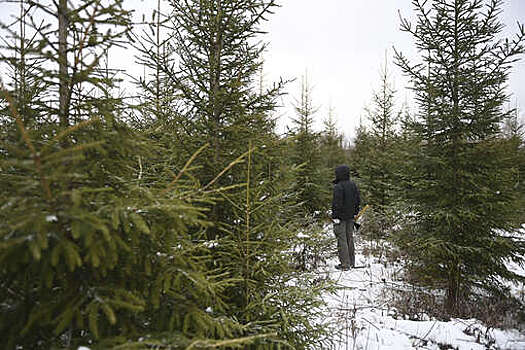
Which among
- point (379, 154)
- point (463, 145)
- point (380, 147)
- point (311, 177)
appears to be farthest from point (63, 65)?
point (380, 147)

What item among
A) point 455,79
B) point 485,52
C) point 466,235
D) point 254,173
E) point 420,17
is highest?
point 420,17

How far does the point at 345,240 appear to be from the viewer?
304 inches

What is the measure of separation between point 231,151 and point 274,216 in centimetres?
101

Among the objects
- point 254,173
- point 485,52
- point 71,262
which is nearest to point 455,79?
point 485,52

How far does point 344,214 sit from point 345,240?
27.6 inches

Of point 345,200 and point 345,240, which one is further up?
point 345,200

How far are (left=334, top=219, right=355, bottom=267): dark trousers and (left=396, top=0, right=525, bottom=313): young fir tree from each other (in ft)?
6.92

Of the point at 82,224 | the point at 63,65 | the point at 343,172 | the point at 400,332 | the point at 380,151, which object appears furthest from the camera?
the point at 380,151

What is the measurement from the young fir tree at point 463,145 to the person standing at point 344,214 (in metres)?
2.08

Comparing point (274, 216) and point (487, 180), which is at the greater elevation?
point (487, 180)

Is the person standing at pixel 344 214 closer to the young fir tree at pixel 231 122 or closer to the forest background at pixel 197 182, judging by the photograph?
the forest background at pixel 197 182

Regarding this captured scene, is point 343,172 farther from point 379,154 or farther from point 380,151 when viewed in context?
point 380,151

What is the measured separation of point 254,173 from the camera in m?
3.81

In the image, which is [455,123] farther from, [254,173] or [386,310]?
[254,173]
